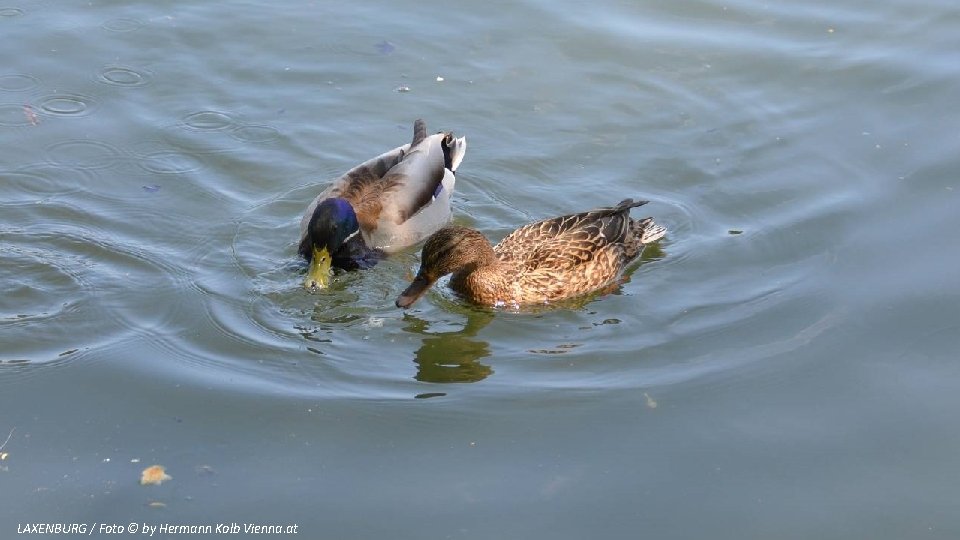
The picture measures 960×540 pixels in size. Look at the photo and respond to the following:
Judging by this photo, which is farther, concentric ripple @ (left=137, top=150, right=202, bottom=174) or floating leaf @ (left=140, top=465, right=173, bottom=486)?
concentric ripple @ (left=137, top=150, right=202, bottom=174)

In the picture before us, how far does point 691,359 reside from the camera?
23.9 ft

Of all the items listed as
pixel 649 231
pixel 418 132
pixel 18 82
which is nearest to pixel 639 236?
pixel 649 231

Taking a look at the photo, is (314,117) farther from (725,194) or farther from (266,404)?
(266,404)

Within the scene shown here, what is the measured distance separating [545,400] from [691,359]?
3.24ft


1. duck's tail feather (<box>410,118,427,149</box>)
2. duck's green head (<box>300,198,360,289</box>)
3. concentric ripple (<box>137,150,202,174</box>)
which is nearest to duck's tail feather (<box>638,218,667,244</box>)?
duck's tail feather (<box>410,118,427,149</box>)

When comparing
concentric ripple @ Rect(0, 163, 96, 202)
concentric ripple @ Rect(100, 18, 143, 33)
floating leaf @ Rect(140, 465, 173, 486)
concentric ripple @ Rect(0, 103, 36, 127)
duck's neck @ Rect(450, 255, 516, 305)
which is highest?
concentric ripple @ Rect(100, 18, 143, 33)

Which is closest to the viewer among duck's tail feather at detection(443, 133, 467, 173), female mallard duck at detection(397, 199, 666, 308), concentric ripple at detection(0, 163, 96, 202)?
female mallard duck at detection(397, 199, 666, 308)

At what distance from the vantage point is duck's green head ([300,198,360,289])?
8.64 m

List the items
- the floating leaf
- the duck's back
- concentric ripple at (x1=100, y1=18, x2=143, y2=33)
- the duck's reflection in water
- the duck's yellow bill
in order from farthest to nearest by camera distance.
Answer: concentric ripple at (x1=100, y1=18, x2=143, y2=33) → the duck's yellow bill → the duck's back → the duck's reflection in water → the floating leaf

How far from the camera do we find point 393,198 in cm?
970

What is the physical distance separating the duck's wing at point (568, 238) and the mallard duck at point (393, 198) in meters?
1.08

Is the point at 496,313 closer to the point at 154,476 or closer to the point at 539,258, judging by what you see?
the point at 539,258

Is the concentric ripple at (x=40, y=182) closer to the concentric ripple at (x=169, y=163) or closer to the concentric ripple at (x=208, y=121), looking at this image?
the concentric ripple at (x=169, y=163)

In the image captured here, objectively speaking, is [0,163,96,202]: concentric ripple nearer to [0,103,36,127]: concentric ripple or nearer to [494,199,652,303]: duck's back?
[0,103,36,127]: concentric ripple
